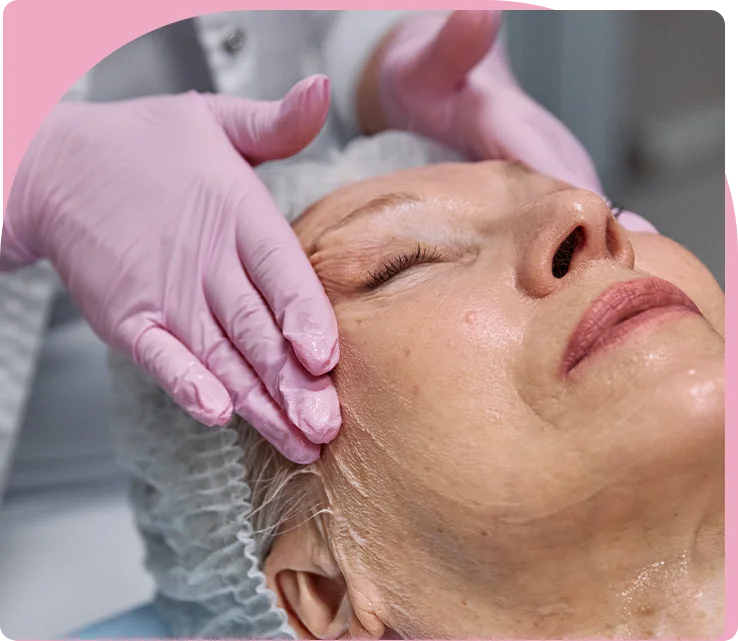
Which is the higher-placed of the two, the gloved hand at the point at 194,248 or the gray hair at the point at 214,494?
the gloved hand at the point at 194,248

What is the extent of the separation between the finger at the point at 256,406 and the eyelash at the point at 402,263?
0.18 m

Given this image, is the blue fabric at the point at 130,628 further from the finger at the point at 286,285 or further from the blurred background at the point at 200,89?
the finger at the point at 286,285

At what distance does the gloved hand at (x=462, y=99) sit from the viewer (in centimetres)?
119

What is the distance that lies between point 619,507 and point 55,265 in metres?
0.81

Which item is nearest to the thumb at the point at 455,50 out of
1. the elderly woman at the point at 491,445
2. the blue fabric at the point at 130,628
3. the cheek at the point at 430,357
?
the elderly woman at the point at 491,445

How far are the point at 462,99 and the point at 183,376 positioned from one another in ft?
2.18

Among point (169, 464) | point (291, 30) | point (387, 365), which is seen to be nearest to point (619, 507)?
point (387, 365)

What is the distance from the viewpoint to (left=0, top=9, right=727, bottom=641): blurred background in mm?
1188

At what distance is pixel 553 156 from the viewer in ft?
4.09

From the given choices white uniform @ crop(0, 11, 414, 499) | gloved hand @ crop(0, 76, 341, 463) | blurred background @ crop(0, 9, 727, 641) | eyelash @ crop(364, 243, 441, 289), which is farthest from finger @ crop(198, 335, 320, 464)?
blurred background @ crop(0, 9, 727, 641)

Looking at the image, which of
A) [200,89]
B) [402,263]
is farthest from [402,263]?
[200,89]

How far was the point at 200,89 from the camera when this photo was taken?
1321 millimetres

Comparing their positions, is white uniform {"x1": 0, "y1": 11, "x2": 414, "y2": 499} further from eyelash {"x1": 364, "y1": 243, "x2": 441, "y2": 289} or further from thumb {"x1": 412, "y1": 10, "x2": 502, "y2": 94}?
eyelash {"x1": 364, "y1": 243, "x2": 441, "y2": 289}

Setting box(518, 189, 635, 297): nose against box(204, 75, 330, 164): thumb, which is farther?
box(204, 75, 330, 164): thumb
